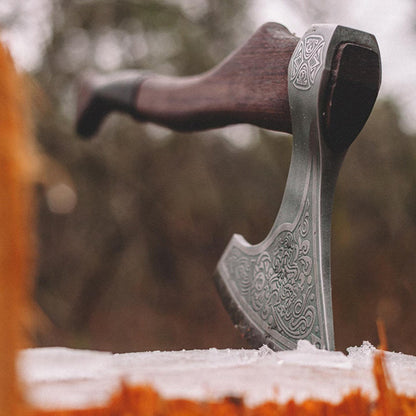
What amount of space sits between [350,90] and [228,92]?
35 centimetres

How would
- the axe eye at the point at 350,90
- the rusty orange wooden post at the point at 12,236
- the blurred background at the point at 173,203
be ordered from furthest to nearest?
1. the blurred background at the point at 173,203
2. the axe eye at the point at 350,90
3. the rusty orange wooden post at the point at 12,236

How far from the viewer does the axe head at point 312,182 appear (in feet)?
2.62

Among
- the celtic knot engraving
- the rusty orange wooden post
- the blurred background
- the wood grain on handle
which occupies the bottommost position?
the rusty orange wooden post

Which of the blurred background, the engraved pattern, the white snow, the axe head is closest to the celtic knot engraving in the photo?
the axe head

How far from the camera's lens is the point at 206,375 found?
60cm

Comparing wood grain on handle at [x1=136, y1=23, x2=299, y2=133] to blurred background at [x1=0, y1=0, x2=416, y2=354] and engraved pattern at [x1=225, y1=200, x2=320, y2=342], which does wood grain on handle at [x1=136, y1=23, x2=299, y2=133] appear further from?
blurred background at [x1=0, y1=0, x2=416, y2=354]

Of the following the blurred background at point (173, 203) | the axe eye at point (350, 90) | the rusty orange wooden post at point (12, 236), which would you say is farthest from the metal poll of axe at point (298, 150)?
the blurred background at point (173, 203)

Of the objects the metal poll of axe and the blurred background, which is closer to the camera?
the metal poll of axe

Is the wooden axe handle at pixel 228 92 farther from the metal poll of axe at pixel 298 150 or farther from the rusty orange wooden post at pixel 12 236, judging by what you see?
the rusty orange wooden post at pixel 12 236

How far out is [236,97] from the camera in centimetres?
106

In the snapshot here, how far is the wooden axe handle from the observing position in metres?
0.97

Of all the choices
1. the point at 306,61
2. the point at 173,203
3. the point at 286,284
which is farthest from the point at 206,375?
the point at 173,203

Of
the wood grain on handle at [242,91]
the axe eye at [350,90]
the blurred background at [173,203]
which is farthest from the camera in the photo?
the blurred background at [173,203]

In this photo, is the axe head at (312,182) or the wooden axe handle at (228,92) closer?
the axe head at (312,182)
